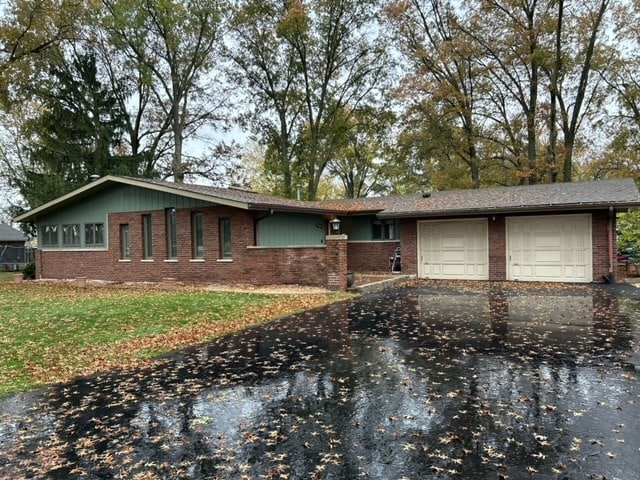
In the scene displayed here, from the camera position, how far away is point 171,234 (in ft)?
53.6

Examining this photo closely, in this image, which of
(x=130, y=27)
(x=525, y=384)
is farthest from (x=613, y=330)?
(x=130, y=27)

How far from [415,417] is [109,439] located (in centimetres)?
255

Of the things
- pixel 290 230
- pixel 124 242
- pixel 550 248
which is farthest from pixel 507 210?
pixel 124 242

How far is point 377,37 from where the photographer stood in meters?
27.8

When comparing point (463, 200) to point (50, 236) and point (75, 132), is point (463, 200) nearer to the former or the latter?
point (50, 236)

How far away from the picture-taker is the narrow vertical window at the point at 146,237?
16875mm

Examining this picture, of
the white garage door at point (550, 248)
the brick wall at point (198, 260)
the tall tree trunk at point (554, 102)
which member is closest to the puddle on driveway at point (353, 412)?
the brick wall at point (198, 260)

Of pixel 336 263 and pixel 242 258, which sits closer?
pixel 336 263

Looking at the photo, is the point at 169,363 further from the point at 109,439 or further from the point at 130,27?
the point at 130,27

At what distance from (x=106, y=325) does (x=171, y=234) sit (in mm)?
8126

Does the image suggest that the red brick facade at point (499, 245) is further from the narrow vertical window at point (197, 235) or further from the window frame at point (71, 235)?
the window frame at point (71, 235)

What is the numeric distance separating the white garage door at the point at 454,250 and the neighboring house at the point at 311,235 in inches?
1.4

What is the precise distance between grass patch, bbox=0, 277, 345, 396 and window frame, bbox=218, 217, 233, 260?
1.99 meters

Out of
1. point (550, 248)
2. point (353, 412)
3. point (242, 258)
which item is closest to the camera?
point (353, 412)
